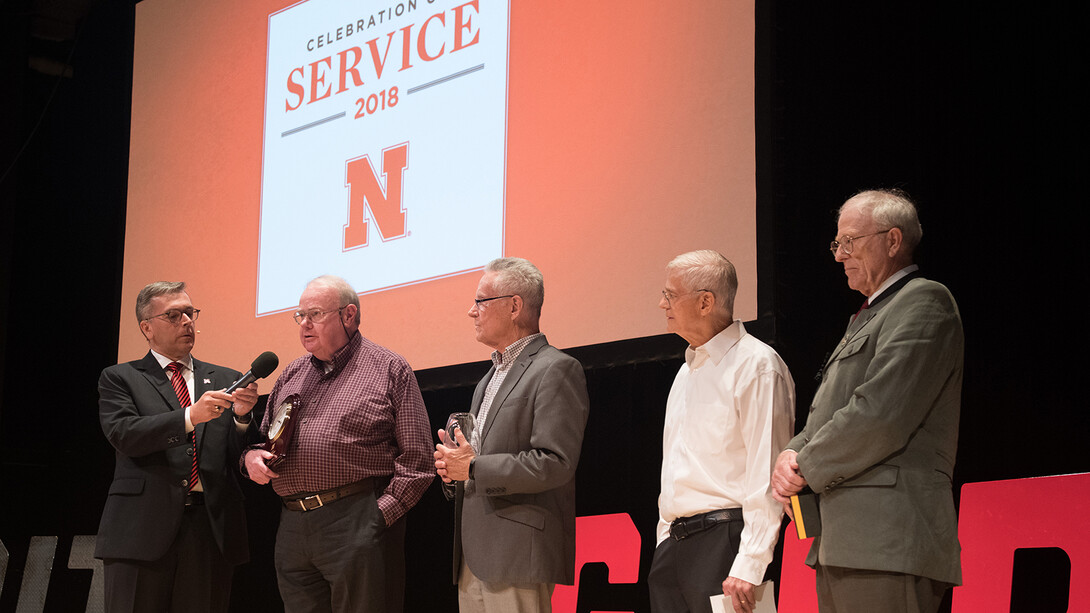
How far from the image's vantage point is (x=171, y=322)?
390 centimetres

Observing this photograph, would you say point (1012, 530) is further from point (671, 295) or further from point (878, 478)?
point (671, 295)

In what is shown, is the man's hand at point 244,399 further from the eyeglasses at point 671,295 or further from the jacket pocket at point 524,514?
the eyeglasses at point 671,295

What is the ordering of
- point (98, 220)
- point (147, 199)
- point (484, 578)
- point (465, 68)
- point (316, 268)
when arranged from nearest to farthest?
point (484, 578), point (465, 68), point (316, 268), point (147, 199), point (98, 220)

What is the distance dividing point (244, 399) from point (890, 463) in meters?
2.14

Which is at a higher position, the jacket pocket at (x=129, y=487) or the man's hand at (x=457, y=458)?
the man's hand at (x=457, y=458)

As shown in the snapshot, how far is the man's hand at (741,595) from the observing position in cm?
245

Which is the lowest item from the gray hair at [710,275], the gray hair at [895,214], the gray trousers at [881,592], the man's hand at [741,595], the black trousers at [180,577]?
the black trousers at [180,577]

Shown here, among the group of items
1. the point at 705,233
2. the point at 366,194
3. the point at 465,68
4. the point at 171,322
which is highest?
the point at 465,68

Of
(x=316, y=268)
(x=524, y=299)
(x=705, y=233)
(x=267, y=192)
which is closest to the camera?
(x=524, y=299)

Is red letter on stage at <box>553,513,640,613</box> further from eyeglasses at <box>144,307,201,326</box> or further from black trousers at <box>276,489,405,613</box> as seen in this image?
eyeglasses at <box>144,307,201,326</box>

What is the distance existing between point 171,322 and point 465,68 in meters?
1.63

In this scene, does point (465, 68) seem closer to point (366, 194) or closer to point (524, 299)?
point (366, 194)

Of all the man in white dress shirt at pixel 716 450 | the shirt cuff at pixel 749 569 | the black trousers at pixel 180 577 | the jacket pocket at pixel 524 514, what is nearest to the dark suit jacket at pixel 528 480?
the jacket pocket at pixel 524 514

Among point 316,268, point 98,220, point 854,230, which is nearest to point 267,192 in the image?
point 316,268
